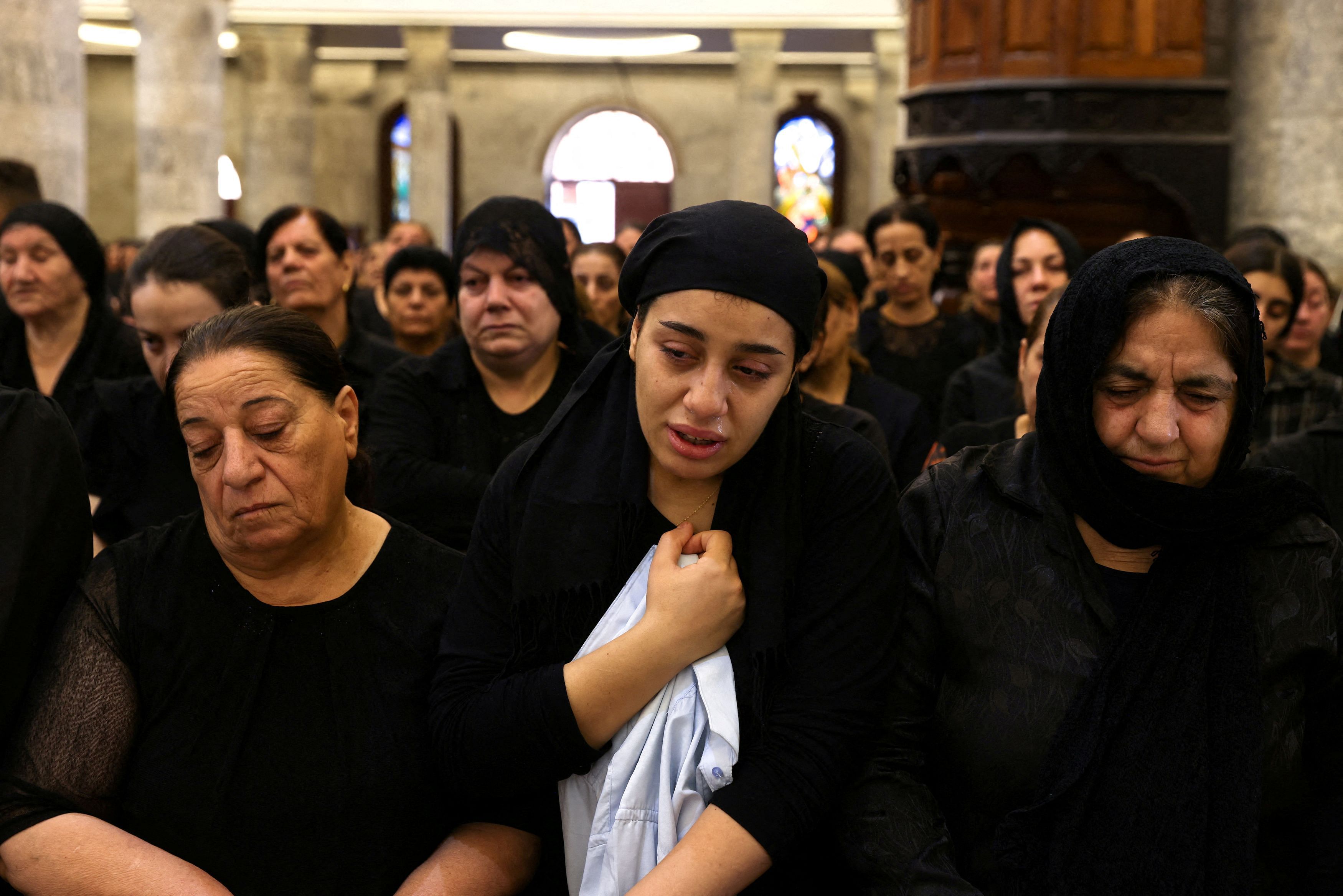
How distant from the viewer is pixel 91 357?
4246 millimetres

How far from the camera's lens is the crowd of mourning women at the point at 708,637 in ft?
6.17

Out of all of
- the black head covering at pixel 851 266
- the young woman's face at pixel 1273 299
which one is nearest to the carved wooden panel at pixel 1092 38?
the black head covering at pixel 851 266

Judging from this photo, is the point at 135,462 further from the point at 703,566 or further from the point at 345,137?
the point at 345,137

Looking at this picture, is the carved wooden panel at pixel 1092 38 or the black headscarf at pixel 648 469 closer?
the black headscarf at pixel 648 469

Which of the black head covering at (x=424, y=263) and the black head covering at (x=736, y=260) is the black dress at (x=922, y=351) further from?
the black head covering at (x=736, y=260)

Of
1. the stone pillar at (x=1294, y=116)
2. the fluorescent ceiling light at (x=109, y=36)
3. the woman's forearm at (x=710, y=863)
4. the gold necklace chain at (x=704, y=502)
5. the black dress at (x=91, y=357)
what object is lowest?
the woman's forearm at (x=710, y=863)

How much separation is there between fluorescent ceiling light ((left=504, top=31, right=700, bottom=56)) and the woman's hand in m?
21.5

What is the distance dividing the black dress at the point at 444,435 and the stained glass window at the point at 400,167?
21.3 m

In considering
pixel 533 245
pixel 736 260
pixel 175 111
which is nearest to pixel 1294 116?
pixel 533 245

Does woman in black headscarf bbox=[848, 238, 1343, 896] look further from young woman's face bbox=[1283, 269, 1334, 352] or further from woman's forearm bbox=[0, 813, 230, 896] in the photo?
young woman's face bbox=[1283, 269, 1334, 352]

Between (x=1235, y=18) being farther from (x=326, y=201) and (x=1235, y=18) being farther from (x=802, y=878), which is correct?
(x=326, y=201)

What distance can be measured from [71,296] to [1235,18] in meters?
6.71

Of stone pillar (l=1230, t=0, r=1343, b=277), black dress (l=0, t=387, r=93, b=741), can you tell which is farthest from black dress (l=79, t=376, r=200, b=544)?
stone pillar (l=1230, t=0, r=1343, b=277)

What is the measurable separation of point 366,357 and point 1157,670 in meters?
3.18
